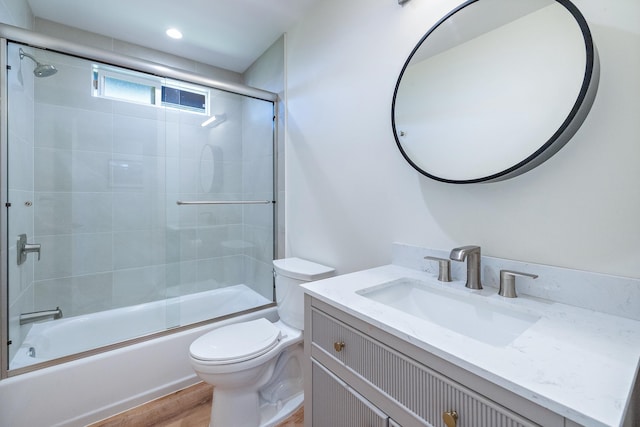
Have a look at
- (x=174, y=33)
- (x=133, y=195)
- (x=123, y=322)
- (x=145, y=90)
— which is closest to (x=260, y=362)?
(x=123, y=322)

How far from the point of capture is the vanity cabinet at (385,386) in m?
0.56

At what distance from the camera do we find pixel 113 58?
1764mm

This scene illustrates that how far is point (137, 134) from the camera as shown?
228 centimetres

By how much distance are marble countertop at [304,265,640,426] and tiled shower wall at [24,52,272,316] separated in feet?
6.13

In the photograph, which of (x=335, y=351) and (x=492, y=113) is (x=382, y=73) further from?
(x=335, y=351)

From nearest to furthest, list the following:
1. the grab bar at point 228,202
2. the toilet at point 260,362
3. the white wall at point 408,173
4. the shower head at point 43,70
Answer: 1. the white wall at point 408,173
2. the toilet at point 260,362
3. the shower head at point 43,70
4. the grab bar at point 228,202

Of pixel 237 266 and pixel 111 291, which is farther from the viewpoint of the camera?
pixel 237 266

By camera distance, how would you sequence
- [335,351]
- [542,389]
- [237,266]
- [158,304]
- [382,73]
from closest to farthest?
[542,389] < [335,351] < [382,73] < [158,304] < [237,266]

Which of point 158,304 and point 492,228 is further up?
point 492,228

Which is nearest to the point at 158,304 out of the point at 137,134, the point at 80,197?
the point at 80,197

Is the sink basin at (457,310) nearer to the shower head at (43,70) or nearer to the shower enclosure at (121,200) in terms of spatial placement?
the shower enclosure at (121,200)

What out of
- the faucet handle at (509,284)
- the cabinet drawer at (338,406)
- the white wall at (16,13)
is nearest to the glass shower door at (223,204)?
the white wall at (16,13)

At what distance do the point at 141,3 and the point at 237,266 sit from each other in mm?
2094

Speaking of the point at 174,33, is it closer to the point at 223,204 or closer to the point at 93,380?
the point at 223,204
